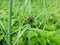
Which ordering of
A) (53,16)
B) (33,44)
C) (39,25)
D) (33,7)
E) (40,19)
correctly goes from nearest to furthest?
(33,44) → (39,25) → (40,19) → (53,16) → (33,7)

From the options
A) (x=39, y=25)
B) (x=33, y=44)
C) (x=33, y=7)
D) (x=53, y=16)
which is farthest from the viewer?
(x=33, y=7)

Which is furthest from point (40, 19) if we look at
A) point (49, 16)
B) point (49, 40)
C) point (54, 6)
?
point (54, 6)

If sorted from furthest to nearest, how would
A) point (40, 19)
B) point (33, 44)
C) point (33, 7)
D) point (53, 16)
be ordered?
point (33, 7) → point (53, 16) → point (40, 19) → point (33, 44)

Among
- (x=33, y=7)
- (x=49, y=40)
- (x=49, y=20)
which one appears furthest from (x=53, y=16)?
(x=49, y=40)

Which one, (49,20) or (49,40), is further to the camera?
(49,20)

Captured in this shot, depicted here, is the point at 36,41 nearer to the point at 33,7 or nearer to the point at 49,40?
the point at 49,40

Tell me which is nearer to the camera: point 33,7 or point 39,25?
point 39,25

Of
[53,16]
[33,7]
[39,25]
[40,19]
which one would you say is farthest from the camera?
[33,7]

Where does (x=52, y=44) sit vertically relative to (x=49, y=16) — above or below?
below

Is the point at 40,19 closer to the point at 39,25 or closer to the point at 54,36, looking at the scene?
the point at 39,25
